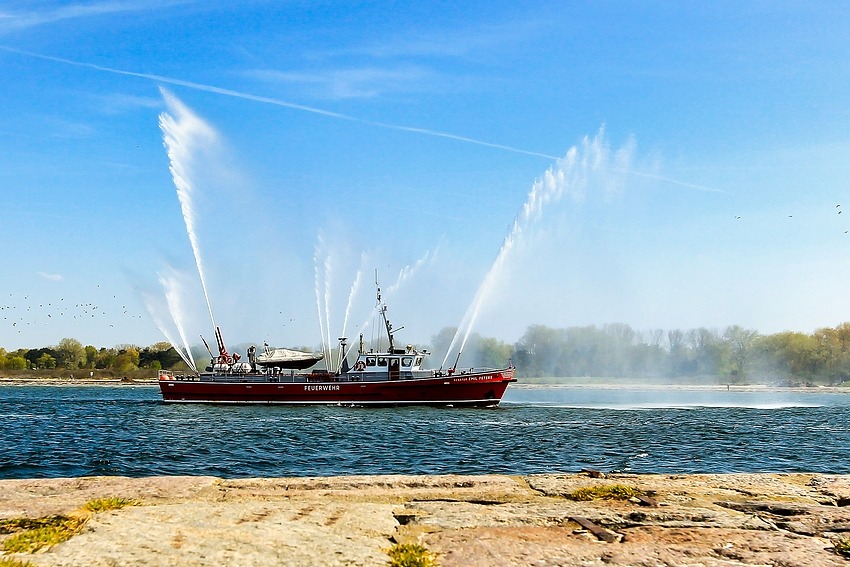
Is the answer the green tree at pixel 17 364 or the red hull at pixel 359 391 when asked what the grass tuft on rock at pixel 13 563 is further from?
the green tree at pixel 17 364

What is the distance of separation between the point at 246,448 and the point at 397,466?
919 cm

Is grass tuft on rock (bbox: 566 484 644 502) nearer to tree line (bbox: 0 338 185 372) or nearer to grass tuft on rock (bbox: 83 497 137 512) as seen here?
grass tuft on rock (bbox: 83 497 137 512)

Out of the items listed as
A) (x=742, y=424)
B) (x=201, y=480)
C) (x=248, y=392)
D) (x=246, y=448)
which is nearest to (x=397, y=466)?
(x=246, y=448)

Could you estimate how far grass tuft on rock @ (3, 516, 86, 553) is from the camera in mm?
9125

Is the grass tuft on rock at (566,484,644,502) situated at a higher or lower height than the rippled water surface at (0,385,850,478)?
higher

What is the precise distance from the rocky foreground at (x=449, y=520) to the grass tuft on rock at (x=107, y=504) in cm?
20

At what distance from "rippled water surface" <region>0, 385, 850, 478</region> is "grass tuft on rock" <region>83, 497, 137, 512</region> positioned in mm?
13299

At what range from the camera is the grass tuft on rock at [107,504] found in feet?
37.7

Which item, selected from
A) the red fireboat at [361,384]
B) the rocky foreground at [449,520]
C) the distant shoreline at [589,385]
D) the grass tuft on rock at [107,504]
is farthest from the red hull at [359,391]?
the distant shoreline at [589,385]

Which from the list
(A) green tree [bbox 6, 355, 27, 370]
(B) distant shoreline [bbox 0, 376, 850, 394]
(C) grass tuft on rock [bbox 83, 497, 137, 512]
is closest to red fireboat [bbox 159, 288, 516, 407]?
(C) grass tuft on rock [bbox 83, 497, 137, 512]

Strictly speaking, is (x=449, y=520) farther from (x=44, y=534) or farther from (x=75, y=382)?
(x=75, y=382)

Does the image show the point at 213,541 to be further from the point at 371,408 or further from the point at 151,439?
the point at 371,408

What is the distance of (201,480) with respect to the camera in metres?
15.3

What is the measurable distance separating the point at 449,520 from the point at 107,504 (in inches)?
207
